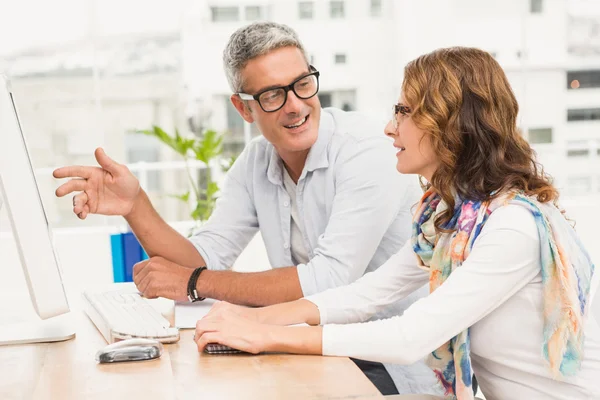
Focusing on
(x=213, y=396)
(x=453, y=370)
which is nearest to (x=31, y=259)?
(x=213, y=396)

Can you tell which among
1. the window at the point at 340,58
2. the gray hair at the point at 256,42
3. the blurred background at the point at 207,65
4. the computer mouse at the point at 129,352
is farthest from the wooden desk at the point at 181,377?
the window at the point at 340,58

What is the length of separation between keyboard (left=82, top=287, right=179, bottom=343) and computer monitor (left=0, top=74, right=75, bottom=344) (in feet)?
0.39

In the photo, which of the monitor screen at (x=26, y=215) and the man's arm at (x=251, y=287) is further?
the man's arm at (x=251, y=287)

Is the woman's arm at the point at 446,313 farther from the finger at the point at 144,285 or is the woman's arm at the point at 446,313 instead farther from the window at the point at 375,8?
the window at the point at 375,8

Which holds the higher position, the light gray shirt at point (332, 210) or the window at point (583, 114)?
the light gray shirt at point (332, 210)

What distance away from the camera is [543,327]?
1.31 m

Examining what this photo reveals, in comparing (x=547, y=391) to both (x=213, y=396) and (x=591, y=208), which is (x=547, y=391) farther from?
(x=591, y=208)

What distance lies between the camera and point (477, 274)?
1275mm

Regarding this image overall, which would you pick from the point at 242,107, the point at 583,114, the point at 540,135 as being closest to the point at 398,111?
the point at 242,107

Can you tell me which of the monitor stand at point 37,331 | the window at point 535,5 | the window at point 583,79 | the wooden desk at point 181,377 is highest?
the window at point 535,5

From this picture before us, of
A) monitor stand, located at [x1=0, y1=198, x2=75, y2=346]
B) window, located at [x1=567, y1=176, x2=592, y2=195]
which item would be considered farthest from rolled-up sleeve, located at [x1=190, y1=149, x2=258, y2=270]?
window, located at [x1=567, y1=176, x2=592, y2=195]

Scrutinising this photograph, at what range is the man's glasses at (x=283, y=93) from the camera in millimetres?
1986

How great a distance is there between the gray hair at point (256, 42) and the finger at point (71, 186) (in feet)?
1.52

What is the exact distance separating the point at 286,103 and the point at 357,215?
343mm
